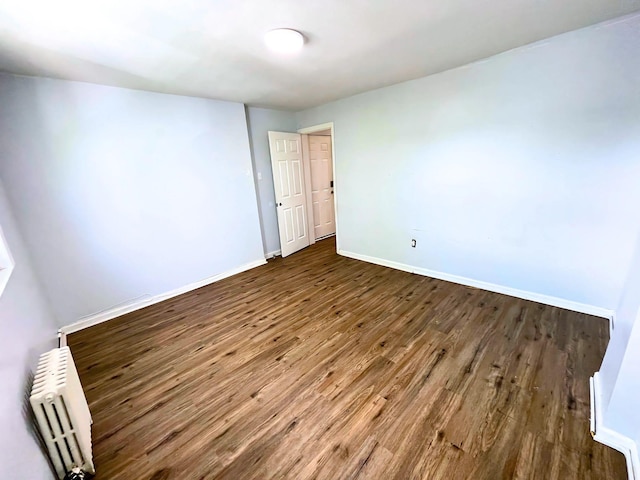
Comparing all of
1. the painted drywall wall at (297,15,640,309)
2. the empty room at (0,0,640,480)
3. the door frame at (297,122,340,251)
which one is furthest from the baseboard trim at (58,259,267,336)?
the painted drywall wall at (297,15,640,309)

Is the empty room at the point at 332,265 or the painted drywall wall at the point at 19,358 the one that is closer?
the painted drywall wall at the point at 19,358

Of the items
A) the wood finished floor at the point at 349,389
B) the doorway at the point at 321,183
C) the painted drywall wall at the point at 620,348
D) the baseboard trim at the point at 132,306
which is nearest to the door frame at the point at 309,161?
the doorway at the point at 321,183

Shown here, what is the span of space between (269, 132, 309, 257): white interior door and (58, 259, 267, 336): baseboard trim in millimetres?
1102

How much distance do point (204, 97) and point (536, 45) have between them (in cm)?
344

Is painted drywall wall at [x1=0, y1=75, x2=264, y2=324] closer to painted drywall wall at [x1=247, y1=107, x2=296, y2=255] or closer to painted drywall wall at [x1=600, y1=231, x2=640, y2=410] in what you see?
painted drywall wall at [x1=247, y1=107, x2=296, y2=255]

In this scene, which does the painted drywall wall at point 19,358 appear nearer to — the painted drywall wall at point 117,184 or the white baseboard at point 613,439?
the painted drywall wall at point 117,184

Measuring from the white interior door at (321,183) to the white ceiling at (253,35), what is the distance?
2327mm

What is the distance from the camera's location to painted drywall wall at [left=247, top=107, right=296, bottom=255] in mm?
4059

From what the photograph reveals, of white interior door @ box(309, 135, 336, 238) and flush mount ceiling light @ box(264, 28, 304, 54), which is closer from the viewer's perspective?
flush mount ceiling light @ box(264, 28, 304, 54)

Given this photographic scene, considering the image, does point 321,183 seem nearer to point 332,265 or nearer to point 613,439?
point 332,265

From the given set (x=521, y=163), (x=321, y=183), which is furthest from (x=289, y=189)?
(x=521, y=163)

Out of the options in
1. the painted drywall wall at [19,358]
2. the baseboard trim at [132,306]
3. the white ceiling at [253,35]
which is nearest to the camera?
the painted drywall wall at [19,358]

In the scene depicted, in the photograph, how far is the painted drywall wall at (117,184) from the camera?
235 centimetres

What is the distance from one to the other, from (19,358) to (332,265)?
10.5 feet
